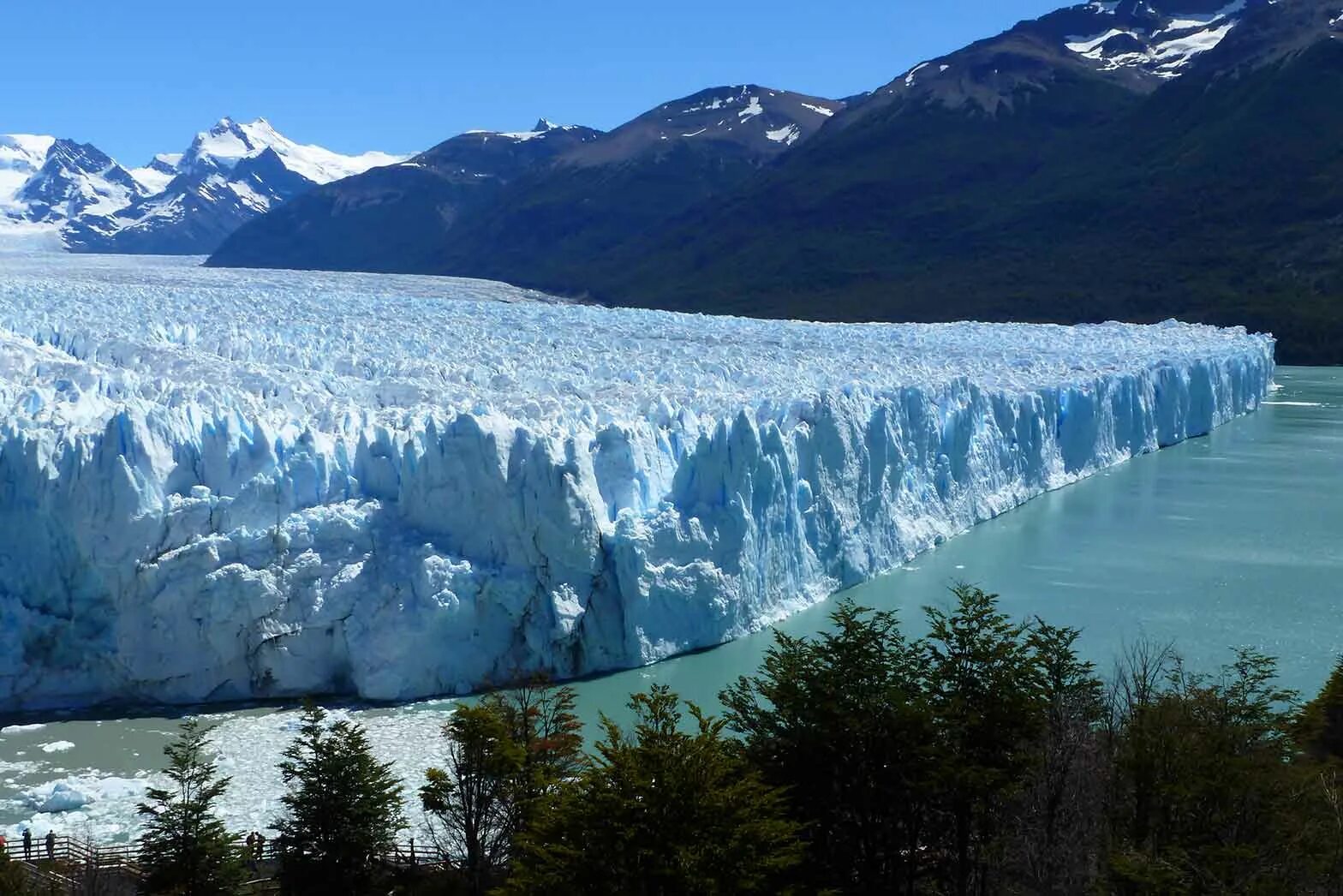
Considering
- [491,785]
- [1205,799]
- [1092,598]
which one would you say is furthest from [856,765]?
[1092,598]

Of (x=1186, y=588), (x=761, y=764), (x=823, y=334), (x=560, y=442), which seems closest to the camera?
(x=761, y=764)

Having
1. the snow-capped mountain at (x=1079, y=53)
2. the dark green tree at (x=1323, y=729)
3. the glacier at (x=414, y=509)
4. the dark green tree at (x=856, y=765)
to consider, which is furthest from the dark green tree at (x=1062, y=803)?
the snow-capped mountain at (x=1079, y=53)

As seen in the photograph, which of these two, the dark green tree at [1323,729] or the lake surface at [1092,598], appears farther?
the lake surface at [1092,598]

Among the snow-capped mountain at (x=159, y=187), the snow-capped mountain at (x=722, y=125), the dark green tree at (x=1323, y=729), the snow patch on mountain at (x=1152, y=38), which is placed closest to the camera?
the dark green tree at (x=1323, y=729)

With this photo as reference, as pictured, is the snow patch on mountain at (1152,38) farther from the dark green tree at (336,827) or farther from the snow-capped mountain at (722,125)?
the dark green tree at (336,827)

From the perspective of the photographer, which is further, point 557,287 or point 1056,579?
point 557,287

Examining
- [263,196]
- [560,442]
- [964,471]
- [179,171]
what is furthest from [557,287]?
[179,171]

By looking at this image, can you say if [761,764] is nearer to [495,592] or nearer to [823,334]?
[495,592]
